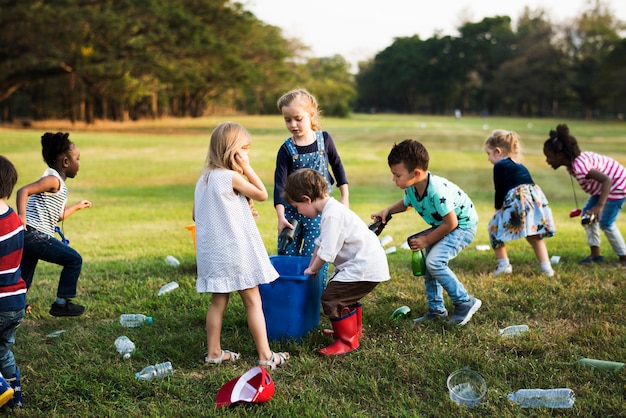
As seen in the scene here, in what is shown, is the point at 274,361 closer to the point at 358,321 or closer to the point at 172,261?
the point at 358,321

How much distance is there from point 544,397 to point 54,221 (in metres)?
3.40

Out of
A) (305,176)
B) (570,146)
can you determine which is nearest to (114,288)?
(305,176)

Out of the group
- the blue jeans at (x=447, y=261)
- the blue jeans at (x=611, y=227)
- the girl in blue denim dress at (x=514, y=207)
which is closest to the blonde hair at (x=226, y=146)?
the blue jeans at (x=447, y=261)

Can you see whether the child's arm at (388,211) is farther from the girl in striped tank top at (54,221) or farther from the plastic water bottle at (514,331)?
the girl in striped tank top at (54,221)

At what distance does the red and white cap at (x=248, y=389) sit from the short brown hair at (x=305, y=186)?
3.39 ft

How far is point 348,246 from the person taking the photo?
12.4 ft

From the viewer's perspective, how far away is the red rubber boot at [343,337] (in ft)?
12.2

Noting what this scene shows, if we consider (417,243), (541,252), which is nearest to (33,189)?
(417,243)

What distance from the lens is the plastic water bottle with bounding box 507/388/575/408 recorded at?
298 cm

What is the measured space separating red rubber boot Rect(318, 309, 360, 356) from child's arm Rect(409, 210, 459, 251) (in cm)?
72

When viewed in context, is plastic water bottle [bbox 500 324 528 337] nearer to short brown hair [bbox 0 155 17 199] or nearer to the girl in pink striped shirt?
the girl in pink striped shirt

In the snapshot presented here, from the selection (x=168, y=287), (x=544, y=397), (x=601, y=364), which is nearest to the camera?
(x=544, y=397)

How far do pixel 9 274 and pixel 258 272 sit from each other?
1285mm

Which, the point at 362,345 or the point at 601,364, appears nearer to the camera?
the point at 601,364
